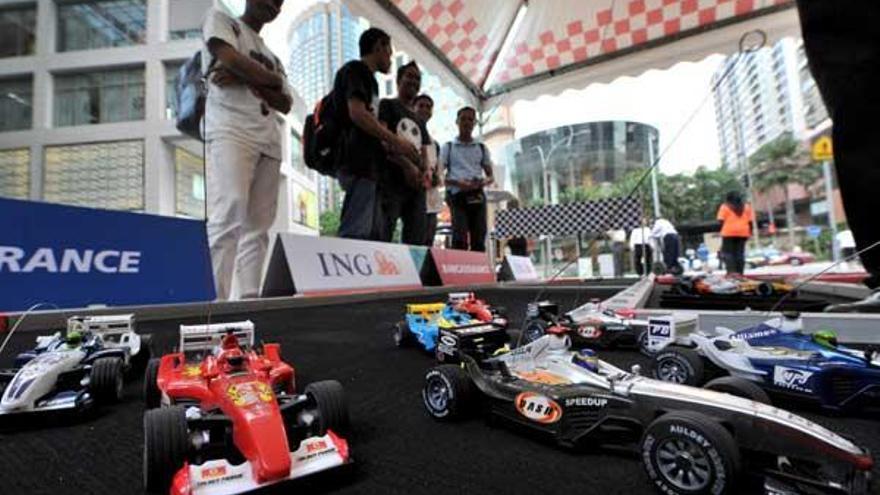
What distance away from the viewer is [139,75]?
490 inches

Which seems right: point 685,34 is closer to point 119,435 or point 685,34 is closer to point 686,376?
point 686,376

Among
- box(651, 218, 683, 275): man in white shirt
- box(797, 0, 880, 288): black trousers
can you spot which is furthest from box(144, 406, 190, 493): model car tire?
box(651, 218, 683, 275): man in white shirt

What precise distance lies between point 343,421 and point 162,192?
13015 mm

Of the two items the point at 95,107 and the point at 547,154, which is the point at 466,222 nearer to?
the point at 547,154

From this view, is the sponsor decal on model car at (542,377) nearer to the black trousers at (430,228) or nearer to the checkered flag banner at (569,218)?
the black trousers at (430,228)

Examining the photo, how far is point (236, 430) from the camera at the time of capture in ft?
1.96

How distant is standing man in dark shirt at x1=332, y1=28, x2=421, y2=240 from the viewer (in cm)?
262

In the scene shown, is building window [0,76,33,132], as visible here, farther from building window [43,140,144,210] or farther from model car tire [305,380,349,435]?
model car tire [305,380,349,435]

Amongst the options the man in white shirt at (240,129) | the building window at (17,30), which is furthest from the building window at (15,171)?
the man in white shirt at (240,129)

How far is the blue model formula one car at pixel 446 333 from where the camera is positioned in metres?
1.13

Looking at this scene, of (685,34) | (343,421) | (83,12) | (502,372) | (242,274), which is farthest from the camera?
(83,12)

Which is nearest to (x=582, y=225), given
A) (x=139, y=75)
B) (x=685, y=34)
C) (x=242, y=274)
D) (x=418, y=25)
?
(x=685, y=34)

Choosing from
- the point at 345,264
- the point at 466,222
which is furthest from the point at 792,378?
the point at 466,222

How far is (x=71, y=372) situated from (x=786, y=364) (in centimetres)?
139
